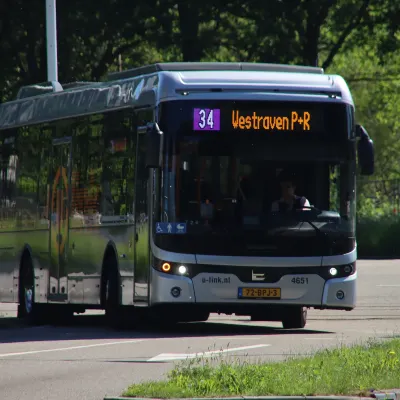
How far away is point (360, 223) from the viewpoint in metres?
46.3

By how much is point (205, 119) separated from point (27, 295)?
Result: 16.9 ft

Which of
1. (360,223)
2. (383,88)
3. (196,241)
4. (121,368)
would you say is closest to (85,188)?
(196,241)

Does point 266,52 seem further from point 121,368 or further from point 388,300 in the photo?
point 121,368

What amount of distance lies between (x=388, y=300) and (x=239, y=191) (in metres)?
9.68

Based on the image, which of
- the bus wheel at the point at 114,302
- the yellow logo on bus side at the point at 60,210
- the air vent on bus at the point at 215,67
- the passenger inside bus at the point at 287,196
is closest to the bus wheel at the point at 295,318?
the passenger inside bus at the point at 287,196

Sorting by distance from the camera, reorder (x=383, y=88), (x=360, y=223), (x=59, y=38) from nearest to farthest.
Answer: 1. (x=59, y=38)
2. (x=360, y=223)
3. (x=383, y=88)

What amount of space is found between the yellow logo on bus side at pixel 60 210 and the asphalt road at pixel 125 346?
1.15 metres

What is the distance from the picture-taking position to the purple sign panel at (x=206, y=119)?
16.1 meters


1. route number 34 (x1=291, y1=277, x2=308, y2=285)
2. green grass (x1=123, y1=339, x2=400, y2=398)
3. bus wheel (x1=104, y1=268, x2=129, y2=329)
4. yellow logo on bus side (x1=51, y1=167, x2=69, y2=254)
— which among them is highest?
yellow logo on bus side (x1=51, y1=167, x2=69, y2=254)

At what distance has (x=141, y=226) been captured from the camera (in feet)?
54.1

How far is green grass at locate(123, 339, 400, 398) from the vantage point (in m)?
9.30

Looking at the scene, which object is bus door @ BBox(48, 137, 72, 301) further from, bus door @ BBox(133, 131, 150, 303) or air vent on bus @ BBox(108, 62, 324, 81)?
bus door @ BBox(133, 131, 150, 303)

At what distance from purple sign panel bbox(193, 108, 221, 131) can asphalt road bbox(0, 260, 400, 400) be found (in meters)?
2.32

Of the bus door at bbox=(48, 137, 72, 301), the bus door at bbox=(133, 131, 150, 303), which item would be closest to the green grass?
the bus door at bbox=(133, 131, 150, 303)
